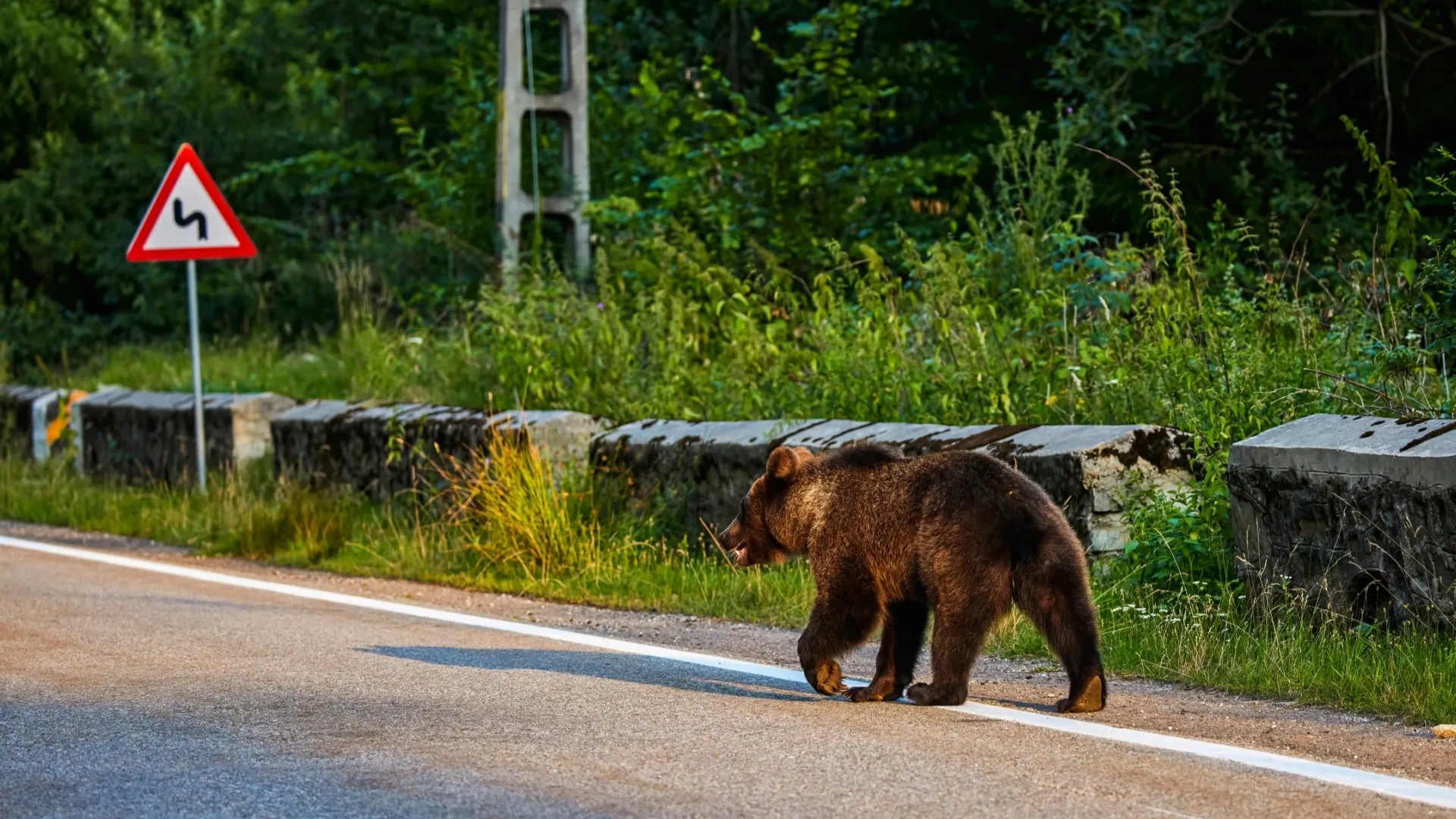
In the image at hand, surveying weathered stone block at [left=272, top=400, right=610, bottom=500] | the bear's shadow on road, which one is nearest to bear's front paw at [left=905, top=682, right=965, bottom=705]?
the bear's shadow on road

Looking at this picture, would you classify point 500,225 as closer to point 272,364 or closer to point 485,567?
point 272,364

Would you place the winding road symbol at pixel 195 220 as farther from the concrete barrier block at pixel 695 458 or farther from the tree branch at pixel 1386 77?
the tree branch at pixel 1386 77

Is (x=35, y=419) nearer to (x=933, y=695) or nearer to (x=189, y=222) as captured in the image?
(x=189, y=222)

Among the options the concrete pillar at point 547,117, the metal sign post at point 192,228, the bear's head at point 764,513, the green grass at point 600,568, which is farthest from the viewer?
the concrete pillar at point 547,117

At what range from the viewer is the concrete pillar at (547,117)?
17.7m

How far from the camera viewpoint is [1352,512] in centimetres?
706

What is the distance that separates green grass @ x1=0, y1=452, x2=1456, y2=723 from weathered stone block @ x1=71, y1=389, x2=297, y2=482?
11.2 inches

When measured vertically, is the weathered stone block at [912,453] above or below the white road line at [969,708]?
above

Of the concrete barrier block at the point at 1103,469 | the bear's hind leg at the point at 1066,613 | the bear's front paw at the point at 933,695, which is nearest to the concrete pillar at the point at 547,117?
the concrete barrier block at the point at 1103,469

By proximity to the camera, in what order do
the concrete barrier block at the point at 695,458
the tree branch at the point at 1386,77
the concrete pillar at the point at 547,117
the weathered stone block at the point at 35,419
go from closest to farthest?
the concrete barrier block at the point at 695,458 → the tree branch at the point at 1386,77 → the concrete pillar at the point at 547,117 → the weathered stone block at the point at 35,419

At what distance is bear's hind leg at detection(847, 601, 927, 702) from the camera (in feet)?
21.4

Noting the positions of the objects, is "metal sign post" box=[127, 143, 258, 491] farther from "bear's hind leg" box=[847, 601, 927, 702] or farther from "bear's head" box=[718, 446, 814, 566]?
"bear's hind leg" box=[847, 601, 927, 702]

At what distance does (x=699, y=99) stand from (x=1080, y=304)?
9387mm

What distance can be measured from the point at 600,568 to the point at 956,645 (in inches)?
165
